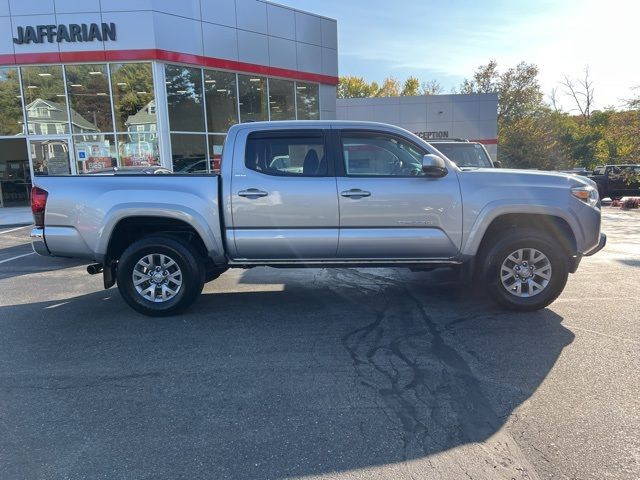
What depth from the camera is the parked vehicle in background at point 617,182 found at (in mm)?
19031

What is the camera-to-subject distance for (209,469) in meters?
2.69

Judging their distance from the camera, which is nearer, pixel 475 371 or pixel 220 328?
pixel 475 371

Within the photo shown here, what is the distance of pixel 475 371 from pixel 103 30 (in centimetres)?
1659

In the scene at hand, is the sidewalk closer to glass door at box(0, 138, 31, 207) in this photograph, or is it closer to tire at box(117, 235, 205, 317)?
glass door at box(0, 138, 31, 207)

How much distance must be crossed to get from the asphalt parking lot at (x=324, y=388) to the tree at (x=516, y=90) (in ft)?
134

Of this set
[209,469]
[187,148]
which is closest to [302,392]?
[209,469]

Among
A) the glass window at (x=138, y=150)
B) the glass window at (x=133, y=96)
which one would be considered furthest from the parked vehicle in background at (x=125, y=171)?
the glass window at (x=133, y=96)

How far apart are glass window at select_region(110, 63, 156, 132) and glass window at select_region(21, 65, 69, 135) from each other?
187cm

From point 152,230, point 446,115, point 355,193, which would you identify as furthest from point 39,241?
point 446,115

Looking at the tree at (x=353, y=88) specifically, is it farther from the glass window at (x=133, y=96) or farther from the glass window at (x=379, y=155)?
the glass window at (x=379, y=155)

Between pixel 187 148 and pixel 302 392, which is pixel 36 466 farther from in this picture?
pixel 187 148

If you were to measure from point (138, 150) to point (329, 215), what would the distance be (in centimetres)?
1367

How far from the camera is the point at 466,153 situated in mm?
9336

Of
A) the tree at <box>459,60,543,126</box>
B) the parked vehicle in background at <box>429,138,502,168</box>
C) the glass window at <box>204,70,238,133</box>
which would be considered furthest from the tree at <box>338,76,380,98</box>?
the parked vehicle in background at <box>429,138,502,168</box>
